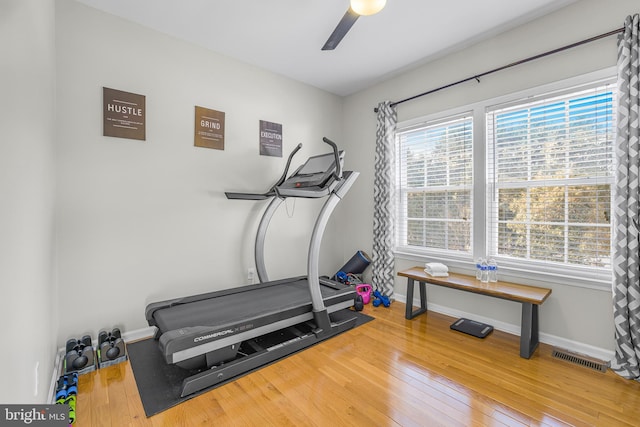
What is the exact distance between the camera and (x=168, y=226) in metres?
2.84

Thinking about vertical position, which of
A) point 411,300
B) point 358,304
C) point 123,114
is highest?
point 123,114

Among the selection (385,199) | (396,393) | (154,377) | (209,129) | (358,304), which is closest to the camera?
(396,393)

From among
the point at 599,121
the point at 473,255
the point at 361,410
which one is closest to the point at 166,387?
the point at 361,410

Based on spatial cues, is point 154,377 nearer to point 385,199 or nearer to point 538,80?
point 385,199

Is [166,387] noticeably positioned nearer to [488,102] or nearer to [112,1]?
[112,1]

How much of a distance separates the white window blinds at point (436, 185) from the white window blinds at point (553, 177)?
0.87 ft

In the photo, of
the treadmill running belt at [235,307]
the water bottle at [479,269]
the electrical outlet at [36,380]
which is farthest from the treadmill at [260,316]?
the water bottle at [479,269]

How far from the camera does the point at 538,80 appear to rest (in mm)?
2619

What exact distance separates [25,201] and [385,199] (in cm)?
327

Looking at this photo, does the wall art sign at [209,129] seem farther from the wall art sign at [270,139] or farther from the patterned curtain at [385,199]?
the patterned curtain at [385,199]

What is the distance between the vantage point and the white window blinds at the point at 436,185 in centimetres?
319

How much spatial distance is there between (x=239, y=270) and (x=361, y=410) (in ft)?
6.76

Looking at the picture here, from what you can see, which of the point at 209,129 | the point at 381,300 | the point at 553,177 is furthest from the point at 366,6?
the point at 381,300

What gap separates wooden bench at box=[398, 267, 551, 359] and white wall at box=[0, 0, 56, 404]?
290cm
